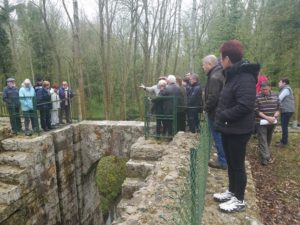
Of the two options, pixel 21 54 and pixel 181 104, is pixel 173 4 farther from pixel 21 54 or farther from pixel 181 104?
pixel 181 104

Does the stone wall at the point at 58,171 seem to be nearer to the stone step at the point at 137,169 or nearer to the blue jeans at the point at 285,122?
the stone step at the point at 137,169

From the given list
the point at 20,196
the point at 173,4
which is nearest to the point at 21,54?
the point at 173,4

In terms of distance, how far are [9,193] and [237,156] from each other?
5.46m

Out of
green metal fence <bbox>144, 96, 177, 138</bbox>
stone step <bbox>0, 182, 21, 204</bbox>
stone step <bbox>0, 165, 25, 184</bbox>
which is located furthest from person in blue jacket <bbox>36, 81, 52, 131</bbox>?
green metal fence <bbox>144, 96, 177, 138</bbox>

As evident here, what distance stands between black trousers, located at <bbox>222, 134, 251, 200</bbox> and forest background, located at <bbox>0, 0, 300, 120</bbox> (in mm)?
10437

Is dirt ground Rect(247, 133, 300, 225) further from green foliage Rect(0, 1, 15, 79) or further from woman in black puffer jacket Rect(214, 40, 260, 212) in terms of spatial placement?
green foliage Rect(0, 1, 15, 79)

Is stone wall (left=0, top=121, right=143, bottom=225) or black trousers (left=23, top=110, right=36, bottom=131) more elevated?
black trousers (left=23, top=110, right=36, bottom=131)

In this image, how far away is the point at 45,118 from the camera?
888cm

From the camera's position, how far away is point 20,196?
684 centimetres

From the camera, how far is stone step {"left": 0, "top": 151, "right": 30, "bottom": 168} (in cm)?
712

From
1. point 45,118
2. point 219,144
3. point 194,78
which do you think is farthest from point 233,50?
point 45,118

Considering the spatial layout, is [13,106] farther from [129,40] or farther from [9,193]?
[129,40]

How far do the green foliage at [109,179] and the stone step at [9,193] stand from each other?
768cm

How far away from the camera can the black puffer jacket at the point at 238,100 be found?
10.4ft
